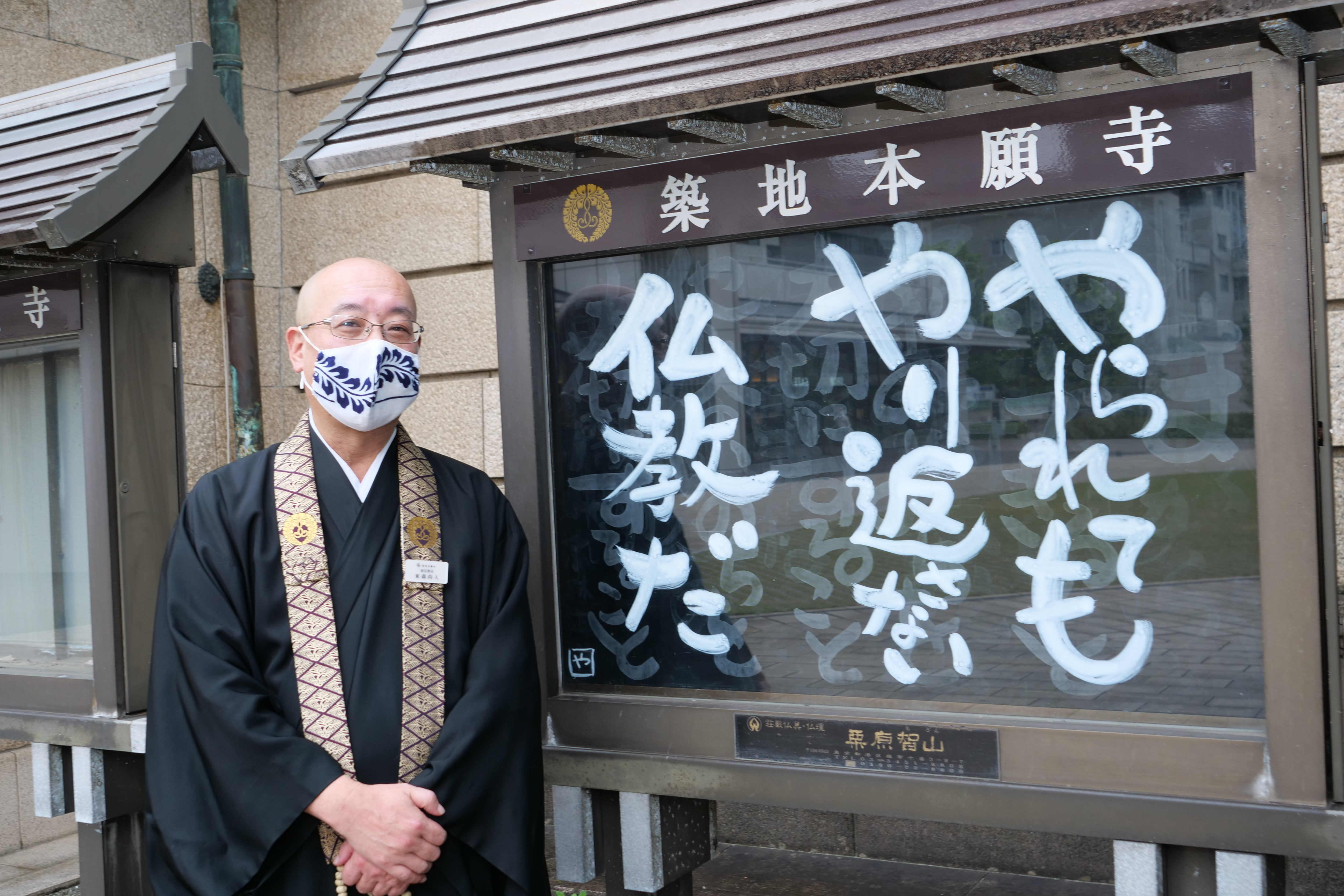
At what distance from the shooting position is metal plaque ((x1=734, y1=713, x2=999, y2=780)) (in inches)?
110

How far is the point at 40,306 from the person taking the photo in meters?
3.98

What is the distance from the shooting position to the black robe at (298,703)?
2.75 meters

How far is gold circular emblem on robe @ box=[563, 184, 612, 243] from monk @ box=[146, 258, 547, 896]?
1.67 feet

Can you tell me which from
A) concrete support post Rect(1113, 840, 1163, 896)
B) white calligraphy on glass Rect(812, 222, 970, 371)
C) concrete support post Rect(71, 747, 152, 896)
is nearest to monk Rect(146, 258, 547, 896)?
white calligraphy on glass Rect(812, 222, 970, 371)

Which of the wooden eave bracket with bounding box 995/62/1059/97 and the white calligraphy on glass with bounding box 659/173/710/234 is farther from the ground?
the wooden eave bracket with bounding box 995/62/1059/97

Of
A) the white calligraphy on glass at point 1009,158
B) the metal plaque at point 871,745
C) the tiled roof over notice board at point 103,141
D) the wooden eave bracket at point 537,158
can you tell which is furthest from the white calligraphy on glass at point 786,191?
the tiled roof over notice board at point 103,141

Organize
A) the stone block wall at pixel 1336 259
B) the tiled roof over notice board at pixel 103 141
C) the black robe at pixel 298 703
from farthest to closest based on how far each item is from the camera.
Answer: the stone block wall at pixel 1336 259 < the tiled roof over notice board at pixel 103 141 < the black robe at pixel 298 703

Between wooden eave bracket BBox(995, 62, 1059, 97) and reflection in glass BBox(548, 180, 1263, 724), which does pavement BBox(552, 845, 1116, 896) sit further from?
wooden eave bracket BBox(995, 62, 1059, 97)

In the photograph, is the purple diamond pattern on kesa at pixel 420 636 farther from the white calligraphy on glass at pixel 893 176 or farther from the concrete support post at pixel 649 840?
the white calligraphy on glass at pixel 893 176

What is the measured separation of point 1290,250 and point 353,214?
16.8ft

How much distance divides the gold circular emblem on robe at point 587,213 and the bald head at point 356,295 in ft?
1.70

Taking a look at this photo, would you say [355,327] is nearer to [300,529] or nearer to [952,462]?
[300,529]

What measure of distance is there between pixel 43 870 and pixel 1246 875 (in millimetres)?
5295

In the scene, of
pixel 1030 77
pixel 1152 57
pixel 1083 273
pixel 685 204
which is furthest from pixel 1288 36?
pixel 685 204
